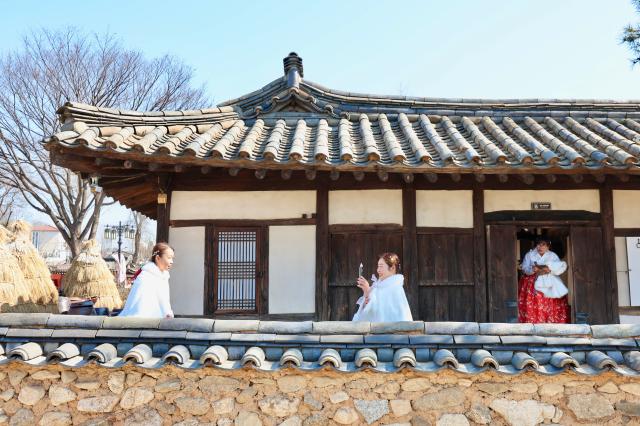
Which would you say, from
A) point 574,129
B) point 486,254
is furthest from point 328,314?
point 574,129

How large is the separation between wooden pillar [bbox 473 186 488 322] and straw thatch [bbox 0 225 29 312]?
1053 centimetres

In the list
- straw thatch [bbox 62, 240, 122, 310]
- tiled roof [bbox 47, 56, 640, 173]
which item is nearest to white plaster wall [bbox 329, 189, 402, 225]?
tiled roof [bbox 47, 56, 640, 173]

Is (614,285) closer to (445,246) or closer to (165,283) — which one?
(445,246)

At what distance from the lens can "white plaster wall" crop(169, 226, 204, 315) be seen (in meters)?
7.65

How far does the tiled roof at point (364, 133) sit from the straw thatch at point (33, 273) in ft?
28.2

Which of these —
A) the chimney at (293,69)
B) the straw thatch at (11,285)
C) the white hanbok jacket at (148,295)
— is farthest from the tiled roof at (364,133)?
the straw thatch at (11,285)

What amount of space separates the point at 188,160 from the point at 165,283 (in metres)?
1.52

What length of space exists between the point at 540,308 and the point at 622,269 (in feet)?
4.21

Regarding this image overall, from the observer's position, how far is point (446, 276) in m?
7.62

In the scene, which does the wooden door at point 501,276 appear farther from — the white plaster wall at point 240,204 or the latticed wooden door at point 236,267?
the latticed wooden door at point 236,267

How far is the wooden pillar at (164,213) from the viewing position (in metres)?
7.62

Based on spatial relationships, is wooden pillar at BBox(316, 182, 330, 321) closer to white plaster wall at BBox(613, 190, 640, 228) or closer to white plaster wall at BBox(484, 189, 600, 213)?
white plaster wall at BBox(484, 189, 600, 213)

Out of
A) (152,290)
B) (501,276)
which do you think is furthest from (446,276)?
(152,290)

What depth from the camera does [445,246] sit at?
766 centimetres
